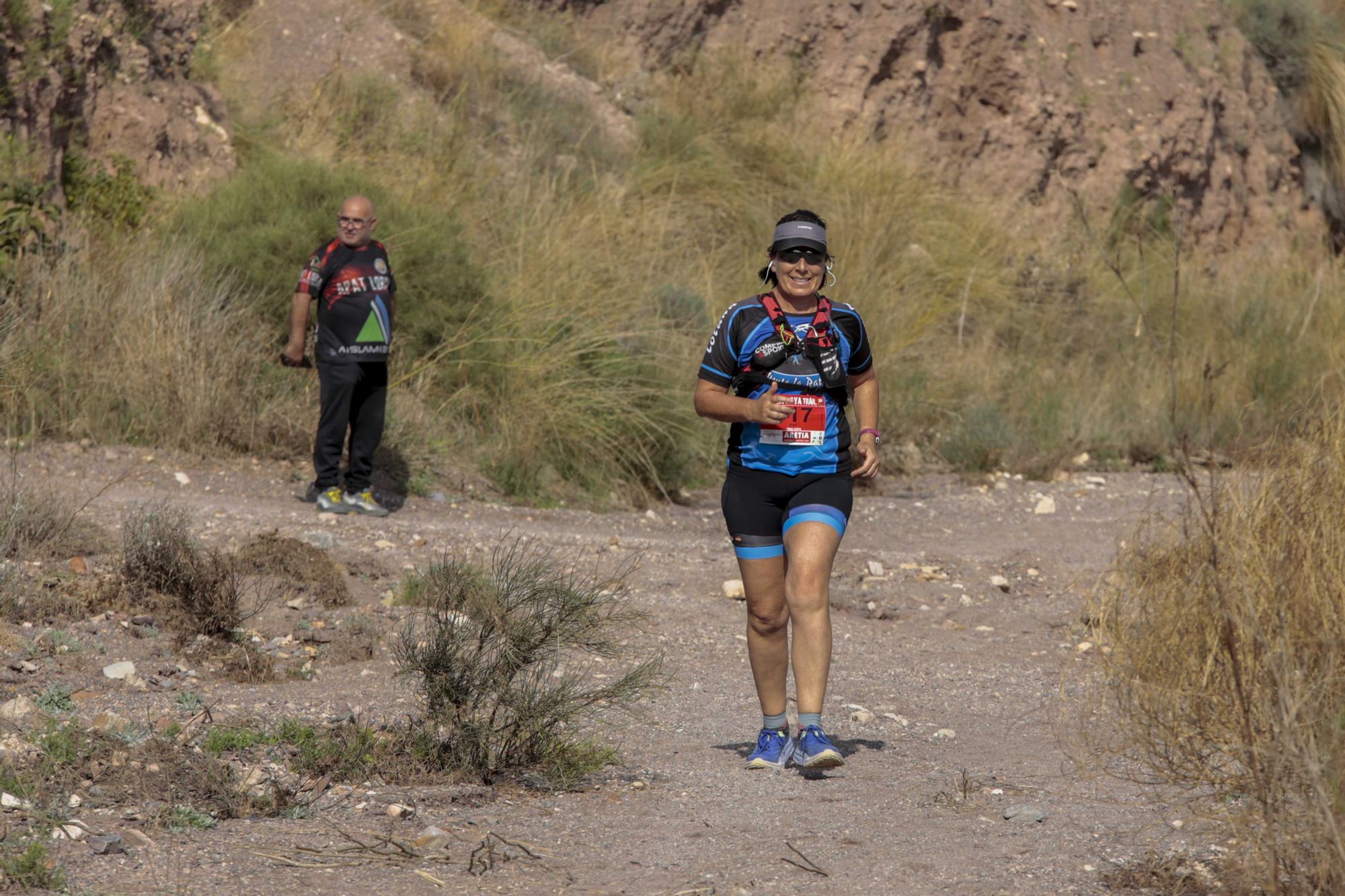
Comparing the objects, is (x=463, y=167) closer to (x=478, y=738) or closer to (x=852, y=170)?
(x=852, y=170)

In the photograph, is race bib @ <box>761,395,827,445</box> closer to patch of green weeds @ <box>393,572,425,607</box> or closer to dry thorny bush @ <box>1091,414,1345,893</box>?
dry thorny bush @ <box>1091,414,1345,893</box>

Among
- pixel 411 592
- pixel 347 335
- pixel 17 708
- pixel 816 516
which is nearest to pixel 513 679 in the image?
pixel 816 516

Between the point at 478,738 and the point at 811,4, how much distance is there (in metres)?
15.9

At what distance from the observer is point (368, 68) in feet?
53.3

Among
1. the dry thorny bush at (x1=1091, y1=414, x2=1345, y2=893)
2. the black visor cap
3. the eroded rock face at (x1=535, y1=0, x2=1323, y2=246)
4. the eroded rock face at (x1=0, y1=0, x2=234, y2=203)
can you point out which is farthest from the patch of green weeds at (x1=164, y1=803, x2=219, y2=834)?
the eroded rock face at (x1=535, y1=0, x2=1323, y2=246)

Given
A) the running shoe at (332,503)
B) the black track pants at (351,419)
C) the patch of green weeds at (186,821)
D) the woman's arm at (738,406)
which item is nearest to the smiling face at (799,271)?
the woman's arm at (738,406)

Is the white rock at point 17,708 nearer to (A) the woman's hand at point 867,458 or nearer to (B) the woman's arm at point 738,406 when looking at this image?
(B) the woman's arm at point 738,406

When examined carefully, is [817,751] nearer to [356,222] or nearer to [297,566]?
[297,566]

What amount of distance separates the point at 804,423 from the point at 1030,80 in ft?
52.0

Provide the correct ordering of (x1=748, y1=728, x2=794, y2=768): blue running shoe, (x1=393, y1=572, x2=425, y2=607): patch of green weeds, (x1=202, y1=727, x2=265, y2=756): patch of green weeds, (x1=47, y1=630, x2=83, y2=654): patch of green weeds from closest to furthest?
(x1=202, y1=727, x2=265, y2=756): patch of green weeds, (x1=748, y1=728, x2=794, y2=768): blue running shoe, (x1=47, y1=630, x2=83, y2=654): patch of green weeds, (x1=393, y1=572, x2=425, y2=607): patch of green weeds

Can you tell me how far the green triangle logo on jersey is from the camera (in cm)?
960

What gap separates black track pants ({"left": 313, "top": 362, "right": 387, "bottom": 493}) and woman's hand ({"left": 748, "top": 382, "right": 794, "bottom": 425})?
198 inches

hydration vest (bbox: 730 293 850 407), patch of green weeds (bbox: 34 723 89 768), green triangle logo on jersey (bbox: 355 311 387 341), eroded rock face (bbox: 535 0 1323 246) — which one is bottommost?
patch of green weeds (bbox: 34 723 89 768)

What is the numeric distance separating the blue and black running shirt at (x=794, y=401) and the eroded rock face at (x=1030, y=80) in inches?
539
